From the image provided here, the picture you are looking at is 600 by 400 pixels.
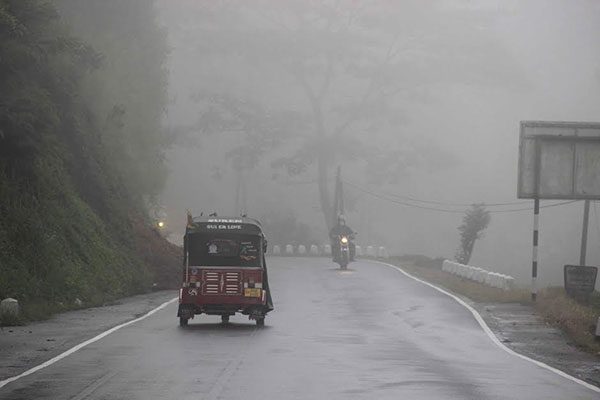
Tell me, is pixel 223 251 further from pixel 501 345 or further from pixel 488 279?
pixel 488 279

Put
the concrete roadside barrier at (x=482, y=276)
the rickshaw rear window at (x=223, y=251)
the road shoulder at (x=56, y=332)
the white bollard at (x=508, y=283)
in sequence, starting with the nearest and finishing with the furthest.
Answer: the road shoulder at (x=56, y=332)
the rickshaw rear window at (x=223, y=251)
the white bollard at (x=508, y=283)
the concrete roadside barrier at (x=482, y=276)

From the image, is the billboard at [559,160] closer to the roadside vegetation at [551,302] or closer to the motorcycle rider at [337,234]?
the roadside vegetation at [551,302]

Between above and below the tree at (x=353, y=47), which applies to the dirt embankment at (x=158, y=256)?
below

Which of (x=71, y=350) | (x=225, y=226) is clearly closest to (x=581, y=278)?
(x=225, y=226)

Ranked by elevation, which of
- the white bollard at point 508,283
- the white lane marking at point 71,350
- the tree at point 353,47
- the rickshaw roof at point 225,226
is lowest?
the white lane marking at point 71,350

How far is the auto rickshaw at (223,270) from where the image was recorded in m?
28.4

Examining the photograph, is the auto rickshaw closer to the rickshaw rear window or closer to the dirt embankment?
the rickshaw rear window

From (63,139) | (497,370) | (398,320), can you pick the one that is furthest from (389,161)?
(497,370)

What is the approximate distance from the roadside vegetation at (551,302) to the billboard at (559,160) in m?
3.35

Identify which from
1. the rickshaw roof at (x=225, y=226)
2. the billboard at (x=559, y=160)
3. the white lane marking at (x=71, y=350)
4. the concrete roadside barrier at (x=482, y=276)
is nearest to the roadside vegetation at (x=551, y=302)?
the concrete roadside barrier at (x=482, y=276)

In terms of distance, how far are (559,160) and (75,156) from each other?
704 inches

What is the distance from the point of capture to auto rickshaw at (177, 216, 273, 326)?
2842 centimetres

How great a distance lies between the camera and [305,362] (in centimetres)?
2097

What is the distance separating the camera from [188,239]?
29000 millimetres
